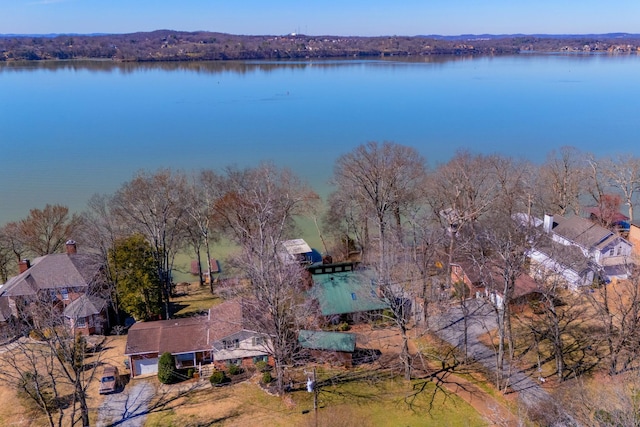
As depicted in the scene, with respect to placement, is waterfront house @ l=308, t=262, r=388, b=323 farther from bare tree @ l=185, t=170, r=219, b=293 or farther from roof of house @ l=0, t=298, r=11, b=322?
roof of house @ l=0, t=298, r=11, b=322

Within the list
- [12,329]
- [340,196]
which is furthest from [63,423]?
[340,196]

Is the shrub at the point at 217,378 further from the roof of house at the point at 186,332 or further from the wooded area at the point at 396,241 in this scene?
the wooded area at the point at 396,241

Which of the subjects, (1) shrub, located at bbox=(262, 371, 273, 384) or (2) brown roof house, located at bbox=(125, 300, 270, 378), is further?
(2) brown roof house, located at bbox=(125, 300, 270, 378)

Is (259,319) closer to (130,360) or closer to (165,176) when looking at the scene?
(130,360)

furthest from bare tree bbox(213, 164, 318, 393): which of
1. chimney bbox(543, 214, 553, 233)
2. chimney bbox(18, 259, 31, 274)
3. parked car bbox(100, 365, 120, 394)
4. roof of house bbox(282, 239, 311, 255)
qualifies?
chimney bbox(543, 214, 553, 233)

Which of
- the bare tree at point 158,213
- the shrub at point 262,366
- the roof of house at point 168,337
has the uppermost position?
the bare tree at point 158,213

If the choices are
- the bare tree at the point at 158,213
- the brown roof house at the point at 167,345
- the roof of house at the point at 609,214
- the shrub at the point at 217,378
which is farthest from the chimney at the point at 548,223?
the bare tree at the point at 158,213

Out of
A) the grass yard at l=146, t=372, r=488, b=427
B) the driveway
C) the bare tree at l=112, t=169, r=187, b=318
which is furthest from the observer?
the bare tree at l=112, t=169, r=187, b=318
